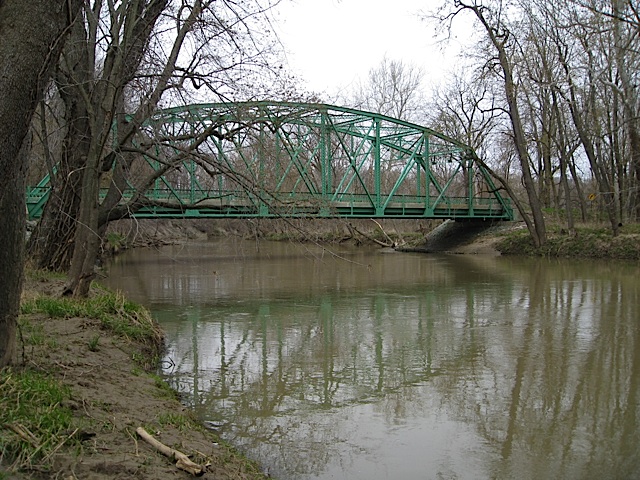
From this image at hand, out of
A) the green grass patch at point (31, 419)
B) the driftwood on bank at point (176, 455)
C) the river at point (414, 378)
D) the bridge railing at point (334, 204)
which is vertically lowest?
the river at point (414, 378)

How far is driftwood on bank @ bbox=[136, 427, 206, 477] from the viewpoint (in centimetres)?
390

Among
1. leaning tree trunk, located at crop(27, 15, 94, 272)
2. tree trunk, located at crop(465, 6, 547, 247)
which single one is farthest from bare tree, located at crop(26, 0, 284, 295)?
tree trunk, located at crop(465, 6, 547, 247)

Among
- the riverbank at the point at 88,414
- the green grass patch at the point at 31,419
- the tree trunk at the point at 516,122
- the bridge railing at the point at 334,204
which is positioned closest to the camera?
the green grass patch at the point at 31,419

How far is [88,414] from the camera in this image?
179 inches

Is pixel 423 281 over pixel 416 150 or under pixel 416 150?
under

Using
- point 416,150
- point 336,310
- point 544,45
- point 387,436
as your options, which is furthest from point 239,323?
point 416,150

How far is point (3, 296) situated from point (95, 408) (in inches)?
44.5

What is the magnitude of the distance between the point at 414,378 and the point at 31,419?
16.9 feet

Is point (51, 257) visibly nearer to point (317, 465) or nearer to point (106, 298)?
point (106, 298)

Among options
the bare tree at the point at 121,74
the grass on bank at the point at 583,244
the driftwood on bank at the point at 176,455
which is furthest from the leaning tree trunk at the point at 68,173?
the grass on bank at the point at 583,244

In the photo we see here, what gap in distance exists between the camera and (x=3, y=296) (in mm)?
4816

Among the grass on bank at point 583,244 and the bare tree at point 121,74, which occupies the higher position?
the bare tree at point 121,74

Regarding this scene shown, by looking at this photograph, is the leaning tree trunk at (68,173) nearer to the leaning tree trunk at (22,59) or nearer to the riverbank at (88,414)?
the riverbank at (88,414)

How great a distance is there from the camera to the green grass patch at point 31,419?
3525 mm
